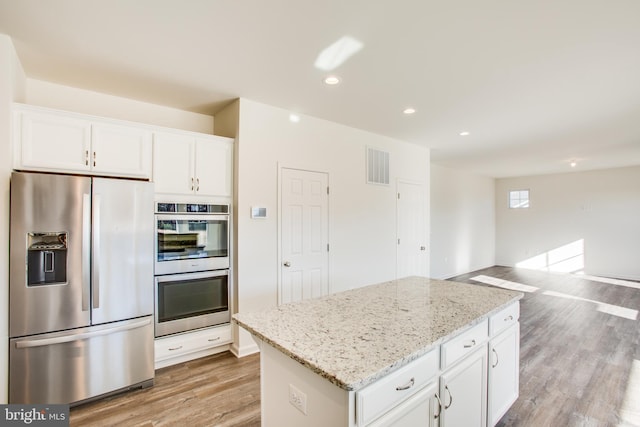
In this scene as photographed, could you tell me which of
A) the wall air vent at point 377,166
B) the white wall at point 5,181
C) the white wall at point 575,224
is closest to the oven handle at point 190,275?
the white wall at point 5,181

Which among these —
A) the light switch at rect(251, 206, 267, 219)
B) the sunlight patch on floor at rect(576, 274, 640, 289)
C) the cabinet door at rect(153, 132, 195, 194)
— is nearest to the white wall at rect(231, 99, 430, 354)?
the light switch at rect(251, 206, 267, 219)

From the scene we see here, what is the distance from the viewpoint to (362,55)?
2320 millimetres

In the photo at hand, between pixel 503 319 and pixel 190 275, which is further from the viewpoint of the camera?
pixel 190 275

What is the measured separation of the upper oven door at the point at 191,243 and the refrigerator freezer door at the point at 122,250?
213 mm

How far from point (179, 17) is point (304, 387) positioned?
220 centimetres

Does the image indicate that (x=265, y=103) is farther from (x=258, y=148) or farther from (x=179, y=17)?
(x=179, y=17)

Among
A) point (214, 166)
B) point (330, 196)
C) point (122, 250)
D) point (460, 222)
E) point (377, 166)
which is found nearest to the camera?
point (122, 250)

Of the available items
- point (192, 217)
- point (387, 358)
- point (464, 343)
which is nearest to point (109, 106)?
point (192, 217)

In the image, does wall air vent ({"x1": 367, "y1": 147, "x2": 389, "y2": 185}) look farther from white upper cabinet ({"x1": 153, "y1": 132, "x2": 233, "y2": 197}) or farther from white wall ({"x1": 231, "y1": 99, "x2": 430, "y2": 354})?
white upper cabinet ({"x1": 153, "y1": 132, "x2": 233, "y2": 197})

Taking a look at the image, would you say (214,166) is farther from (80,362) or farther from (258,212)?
(80,362)

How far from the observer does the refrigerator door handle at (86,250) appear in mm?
2281

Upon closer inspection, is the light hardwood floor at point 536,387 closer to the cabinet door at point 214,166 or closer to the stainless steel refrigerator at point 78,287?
the stainless steel refrigerator at point 78,287

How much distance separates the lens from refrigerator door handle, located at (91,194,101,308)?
2.32 metres

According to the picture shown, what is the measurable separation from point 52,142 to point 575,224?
1012 centimetres
